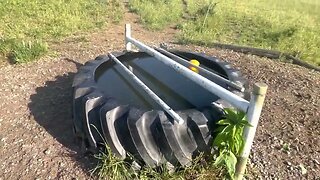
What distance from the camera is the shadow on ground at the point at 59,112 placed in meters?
3.10

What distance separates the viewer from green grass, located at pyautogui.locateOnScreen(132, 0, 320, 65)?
746 cm

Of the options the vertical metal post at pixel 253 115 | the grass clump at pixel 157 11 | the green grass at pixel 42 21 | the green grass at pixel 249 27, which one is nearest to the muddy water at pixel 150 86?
the vertical metal post at pixel 253 115

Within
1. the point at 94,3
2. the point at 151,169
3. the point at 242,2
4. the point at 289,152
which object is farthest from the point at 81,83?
the point at 242,2

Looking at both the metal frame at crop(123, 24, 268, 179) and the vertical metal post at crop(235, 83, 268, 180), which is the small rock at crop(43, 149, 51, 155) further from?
the vertical metal post at crop(235, 83, 268, 180)

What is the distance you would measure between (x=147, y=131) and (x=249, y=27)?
25.3 feet

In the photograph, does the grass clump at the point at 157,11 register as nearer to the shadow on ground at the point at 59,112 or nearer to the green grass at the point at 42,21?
the green grass at the point at 42,21

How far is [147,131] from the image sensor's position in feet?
8.56

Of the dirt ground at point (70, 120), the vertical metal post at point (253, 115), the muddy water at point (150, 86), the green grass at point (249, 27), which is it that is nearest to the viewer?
the vertical metal post at point (253, 115)

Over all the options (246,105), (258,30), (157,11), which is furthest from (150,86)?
(157,11)

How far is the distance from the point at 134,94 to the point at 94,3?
7.15m

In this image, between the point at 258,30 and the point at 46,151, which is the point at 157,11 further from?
the point at 46,151

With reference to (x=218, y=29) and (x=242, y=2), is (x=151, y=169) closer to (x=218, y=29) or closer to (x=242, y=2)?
(x=218, y=29)

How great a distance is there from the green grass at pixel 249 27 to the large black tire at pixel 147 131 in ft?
14.4

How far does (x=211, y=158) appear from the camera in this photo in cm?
275
